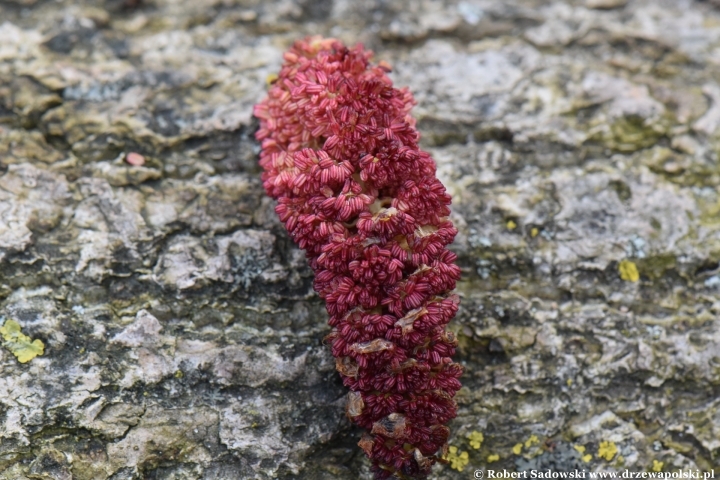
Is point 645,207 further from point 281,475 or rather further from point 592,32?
point 281,475

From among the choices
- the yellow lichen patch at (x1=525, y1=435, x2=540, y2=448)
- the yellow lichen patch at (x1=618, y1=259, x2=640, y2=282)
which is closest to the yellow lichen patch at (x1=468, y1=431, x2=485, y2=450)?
the yellow lichen patch at (x1=525, y1=435, x2=540, y2=448)

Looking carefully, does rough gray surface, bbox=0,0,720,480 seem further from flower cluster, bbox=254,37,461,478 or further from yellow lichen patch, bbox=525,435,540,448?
flower cluster, bbox=254,37,461,478

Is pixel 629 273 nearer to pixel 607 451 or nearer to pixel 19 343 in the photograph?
pixel 607 451

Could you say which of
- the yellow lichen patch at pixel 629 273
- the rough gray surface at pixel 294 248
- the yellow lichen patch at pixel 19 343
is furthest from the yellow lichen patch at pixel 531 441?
the yellow lichen patch at pixel 19 343

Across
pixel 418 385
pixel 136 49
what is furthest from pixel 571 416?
pixel 136 49

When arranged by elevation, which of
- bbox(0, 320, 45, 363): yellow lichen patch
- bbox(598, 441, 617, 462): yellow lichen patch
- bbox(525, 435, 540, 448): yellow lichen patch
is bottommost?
bbox(598, 441, 617, 462): yellow lichen patch

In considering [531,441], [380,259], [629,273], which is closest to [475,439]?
[531,441]
